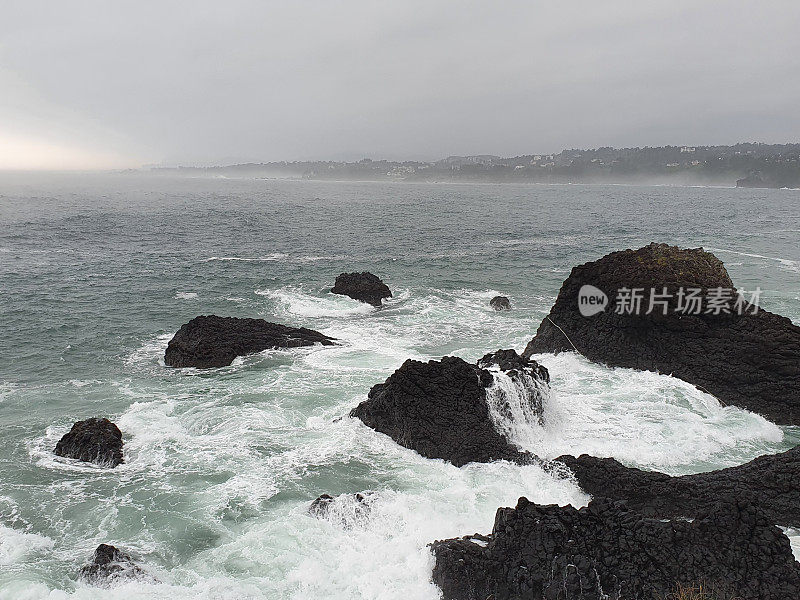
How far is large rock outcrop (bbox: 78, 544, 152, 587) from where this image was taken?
9.70 metres

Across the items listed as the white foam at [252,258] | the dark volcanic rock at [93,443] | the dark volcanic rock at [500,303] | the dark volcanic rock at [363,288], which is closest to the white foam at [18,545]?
the dark volcanic rock at [93,443]

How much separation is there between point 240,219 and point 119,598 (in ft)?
240

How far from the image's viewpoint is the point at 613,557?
9.20 m

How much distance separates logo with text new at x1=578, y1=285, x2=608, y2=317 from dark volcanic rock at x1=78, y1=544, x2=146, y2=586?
660 inches

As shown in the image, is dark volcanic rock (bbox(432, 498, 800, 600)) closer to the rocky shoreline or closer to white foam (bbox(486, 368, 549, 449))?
the rocky shoreline

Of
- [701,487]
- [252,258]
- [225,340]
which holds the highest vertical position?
[225,340]

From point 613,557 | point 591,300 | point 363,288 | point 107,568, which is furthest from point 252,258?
point 613,557

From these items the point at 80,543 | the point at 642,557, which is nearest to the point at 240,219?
the point at 80,543

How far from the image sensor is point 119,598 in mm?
9367

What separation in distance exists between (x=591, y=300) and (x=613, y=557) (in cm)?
1256

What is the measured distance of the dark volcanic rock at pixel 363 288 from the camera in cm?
3078

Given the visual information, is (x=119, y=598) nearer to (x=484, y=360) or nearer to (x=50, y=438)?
(x=50, y=438)

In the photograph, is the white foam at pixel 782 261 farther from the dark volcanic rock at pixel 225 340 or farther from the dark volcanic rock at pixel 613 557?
the dark volcanic rock at pixel 613 557

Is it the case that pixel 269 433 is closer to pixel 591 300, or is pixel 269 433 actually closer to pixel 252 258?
pixel 591 300
